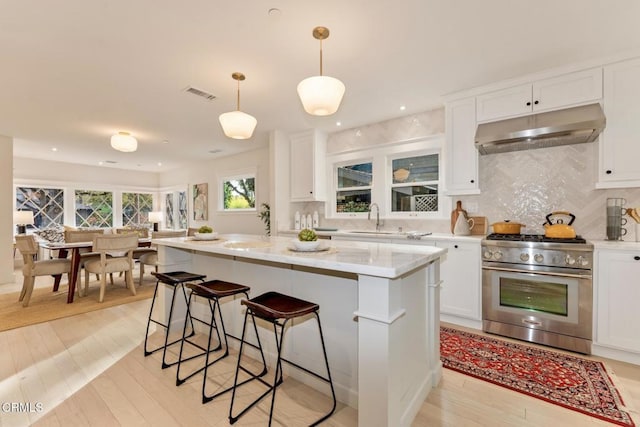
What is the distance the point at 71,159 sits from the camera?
6.82 metres

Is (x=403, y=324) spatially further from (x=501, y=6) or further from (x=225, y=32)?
(x=225, y=32)

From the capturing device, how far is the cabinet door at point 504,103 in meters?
2.86

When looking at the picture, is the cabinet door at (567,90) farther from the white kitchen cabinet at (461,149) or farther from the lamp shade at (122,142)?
the lamp shade at (122,142)

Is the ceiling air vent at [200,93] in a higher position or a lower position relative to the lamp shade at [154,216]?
higher

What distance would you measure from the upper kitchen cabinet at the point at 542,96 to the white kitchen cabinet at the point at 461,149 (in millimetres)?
120

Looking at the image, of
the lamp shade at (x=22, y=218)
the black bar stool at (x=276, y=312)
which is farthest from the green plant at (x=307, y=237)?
the lamp shade at (x=22, y=218)

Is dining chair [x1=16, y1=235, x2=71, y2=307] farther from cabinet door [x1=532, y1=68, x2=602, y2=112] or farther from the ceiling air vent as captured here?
cabinet door [x1=532, y1=68, x2=602, y2=112]

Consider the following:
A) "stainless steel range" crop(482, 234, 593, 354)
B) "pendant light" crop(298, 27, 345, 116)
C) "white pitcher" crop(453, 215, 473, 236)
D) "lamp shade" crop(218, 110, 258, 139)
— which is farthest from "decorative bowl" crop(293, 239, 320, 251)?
"white pitcher" crop(453, 215, 473, 236)

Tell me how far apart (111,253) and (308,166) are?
3.17 m

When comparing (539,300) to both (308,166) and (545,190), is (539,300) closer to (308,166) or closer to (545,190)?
(545,190)

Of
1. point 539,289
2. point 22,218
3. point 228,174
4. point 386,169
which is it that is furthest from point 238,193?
point 539,289

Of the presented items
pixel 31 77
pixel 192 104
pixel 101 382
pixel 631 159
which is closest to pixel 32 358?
pixel 101 382

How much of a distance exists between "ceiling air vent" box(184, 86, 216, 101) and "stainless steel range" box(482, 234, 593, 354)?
11.2 feet

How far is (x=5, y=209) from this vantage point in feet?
15.8
